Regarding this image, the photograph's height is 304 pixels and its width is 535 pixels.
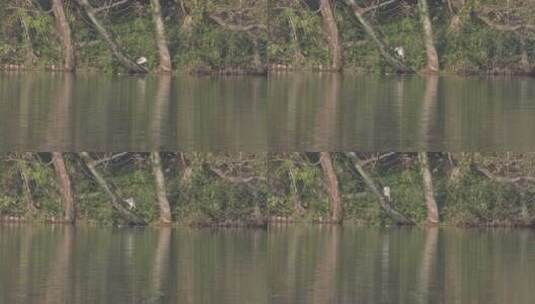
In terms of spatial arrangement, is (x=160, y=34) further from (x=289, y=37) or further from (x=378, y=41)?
(x=378, y=41)

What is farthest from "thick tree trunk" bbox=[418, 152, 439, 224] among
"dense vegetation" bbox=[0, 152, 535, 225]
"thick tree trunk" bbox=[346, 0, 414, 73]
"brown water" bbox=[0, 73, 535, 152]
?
"thick tree trunk" bbox=[346, 0, 414, 73]

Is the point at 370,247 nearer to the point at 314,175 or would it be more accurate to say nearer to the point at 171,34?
the point at 314,175

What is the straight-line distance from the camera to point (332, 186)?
Answer: 18.6m

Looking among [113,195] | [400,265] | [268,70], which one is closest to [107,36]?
[268,70]

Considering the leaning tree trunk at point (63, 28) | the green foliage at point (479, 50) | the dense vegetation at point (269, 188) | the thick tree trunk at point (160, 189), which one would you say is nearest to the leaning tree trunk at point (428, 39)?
the green foliage at point (479, 50)

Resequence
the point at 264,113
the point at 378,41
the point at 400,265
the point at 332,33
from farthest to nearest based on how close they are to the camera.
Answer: the point at 378,41, the point at 332,33, the point at 264,113, the point at 400,265

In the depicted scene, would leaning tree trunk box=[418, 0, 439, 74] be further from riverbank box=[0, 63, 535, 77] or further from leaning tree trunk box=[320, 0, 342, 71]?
leaning tree trunk box=[320, 0, 342, 71]

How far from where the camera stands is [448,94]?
19891mm

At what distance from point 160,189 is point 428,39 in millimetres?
3495

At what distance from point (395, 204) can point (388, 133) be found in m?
0.67

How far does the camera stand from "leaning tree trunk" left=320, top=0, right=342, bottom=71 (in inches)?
790

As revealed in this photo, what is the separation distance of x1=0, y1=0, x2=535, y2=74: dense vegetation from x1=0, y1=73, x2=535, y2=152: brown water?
172mm

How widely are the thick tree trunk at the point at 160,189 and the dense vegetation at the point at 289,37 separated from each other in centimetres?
168

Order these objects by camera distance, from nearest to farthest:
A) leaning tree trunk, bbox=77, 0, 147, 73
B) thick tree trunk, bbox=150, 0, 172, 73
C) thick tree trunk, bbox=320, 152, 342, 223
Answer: thick tree trunk, bbox=320, 152, 342, 223
thick tree trunk, bbox=150, 0, 172, 73
leaning tree trunk, bbox=77, 0, 147, 73
